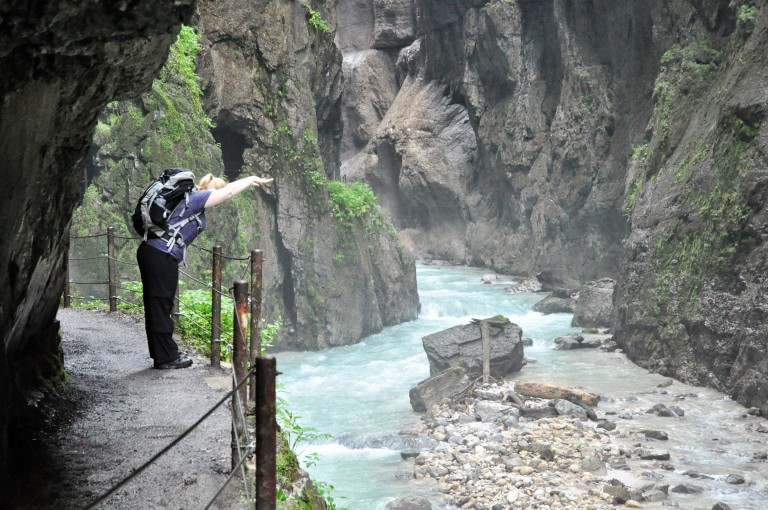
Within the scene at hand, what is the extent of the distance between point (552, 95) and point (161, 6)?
1329 inches

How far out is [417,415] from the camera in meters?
17.0

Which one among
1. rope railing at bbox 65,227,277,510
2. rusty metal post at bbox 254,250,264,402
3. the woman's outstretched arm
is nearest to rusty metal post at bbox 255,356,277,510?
rope railing at bbox 65,227,277,510

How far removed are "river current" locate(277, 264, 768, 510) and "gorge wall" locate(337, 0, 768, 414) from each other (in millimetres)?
1035

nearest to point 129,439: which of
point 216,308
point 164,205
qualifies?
point 216,308

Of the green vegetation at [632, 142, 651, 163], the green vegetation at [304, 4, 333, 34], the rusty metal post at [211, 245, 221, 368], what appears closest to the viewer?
the rusty metal post at [211, 245, 221, 368]

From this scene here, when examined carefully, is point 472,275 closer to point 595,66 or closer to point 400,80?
point 595,66

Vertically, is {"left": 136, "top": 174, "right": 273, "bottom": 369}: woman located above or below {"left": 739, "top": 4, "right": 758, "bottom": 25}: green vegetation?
below

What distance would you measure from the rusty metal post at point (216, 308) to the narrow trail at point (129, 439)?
0.39 ft

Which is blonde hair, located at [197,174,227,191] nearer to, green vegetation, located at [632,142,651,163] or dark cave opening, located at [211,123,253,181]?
dark cave opening, located at [211,123,253,181]

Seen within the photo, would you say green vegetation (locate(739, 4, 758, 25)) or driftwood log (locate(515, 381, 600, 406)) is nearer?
driftwood log (locate(515, 381, 600, 406))

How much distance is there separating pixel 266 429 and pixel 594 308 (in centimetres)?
2254

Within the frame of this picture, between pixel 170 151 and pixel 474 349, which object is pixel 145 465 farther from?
pixel 474 349

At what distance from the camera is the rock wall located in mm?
3430

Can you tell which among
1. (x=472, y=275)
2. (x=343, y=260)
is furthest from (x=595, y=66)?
(x=343, y=260)
